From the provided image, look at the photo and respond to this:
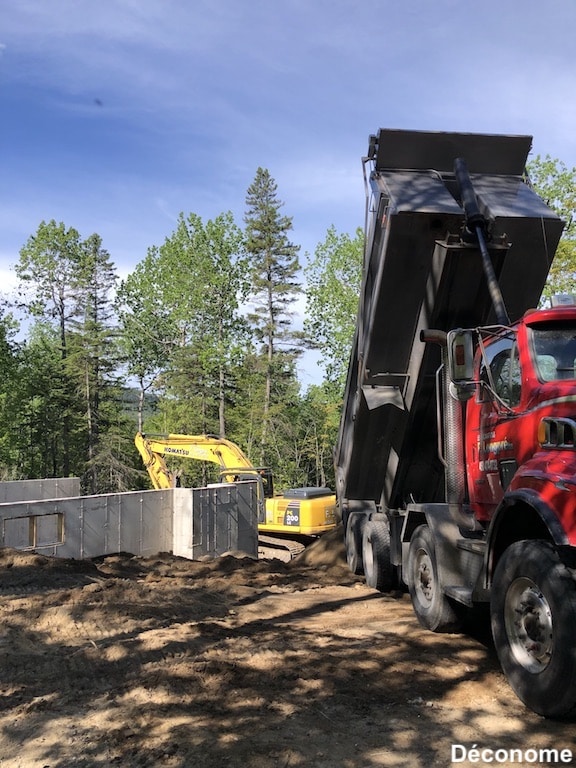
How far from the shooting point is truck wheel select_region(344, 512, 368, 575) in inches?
400

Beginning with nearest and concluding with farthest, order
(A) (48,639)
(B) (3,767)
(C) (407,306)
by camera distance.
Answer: (B) (3,767), (A) (48,639), (C) (407,306)

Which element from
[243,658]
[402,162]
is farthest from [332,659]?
[402,162]

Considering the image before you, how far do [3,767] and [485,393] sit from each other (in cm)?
442

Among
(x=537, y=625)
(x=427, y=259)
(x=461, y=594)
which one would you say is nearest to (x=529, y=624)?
(x=537, y=625)

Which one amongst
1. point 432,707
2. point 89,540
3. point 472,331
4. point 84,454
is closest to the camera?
point 432,707

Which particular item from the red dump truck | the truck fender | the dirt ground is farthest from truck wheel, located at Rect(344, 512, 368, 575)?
the truck fender

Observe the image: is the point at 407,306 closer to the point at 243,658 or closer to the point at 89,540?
the point at 243,658

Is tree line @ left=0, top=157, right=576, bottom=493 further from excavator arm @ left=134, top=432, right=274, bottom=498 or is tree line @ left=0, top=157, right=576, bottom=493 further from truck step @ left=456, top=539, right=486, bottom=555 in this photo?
truck step @ left=456, top=539, right=486, bottom=555

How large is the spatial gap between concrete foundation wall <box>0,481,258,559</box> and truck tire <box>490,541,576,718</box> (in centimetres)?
1003

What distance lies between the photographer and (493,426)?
5.47 meters

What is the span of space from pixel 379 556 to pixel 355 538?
138cm

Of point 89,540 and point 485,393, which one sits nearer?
point 485,393

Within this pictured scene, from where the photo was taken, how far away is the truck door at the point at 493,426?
5.09 meters

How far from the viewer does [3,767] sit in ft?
11.3
